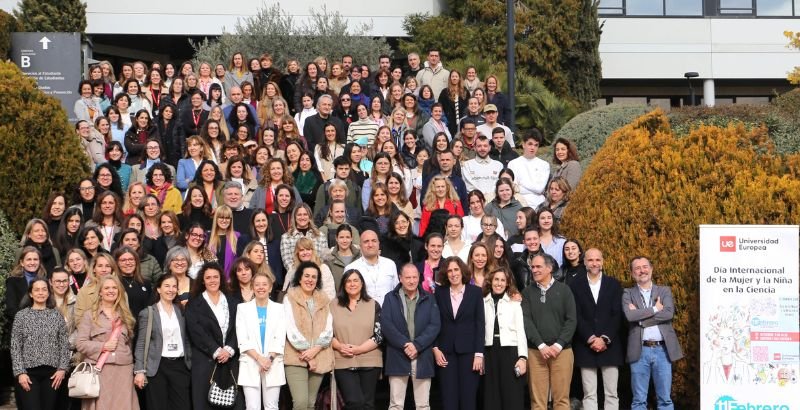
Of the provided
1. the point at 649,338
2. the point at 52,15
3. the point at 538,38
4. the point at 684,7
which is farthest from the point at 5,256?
the point at 684,7

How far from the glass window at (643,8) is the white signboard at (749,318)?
22299mm

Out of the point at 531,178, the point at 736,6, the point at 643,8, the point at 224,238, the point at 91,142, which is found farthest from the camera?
the point at 736,6

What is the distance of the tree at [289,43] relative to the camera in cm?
2500

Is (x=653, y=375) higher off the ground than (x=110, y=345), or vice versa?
(x=110, y=345)

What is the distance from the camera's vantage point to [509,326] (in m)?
10.9

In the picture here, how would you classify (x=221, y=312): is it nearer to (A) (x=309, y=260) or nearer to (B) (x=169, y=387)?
(B) (x=169, y=387)

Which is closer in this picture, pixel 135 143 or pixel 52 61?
pixel 135 143

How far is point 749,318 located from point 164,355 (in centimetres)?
570

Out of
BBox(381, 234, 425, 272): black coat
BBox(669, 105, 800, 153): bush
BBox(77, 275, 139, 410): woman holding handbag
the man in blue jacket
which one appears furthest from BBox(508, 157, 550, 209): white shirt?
BBox(77, 275, 139, 410): woman holding handbag

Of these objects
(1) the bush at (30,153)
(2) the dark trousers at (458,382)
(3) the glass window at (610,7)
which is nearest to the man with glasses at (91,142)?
(1) the bush at (30,153)

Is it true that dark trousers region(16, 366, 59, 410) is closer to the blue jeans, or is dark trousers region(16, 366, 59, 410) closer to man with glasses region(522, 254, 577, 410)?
man with glasses region(522, 254, 577, 410)

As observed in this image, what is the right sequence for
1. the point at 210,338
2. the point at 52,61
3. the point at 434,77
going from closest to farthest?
the point at 210,338, the point at 434,77, the point at 52,61

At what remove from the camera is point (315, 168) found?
14438 millimetres

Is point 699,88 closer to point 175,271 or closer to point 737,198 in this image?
point 737,198
